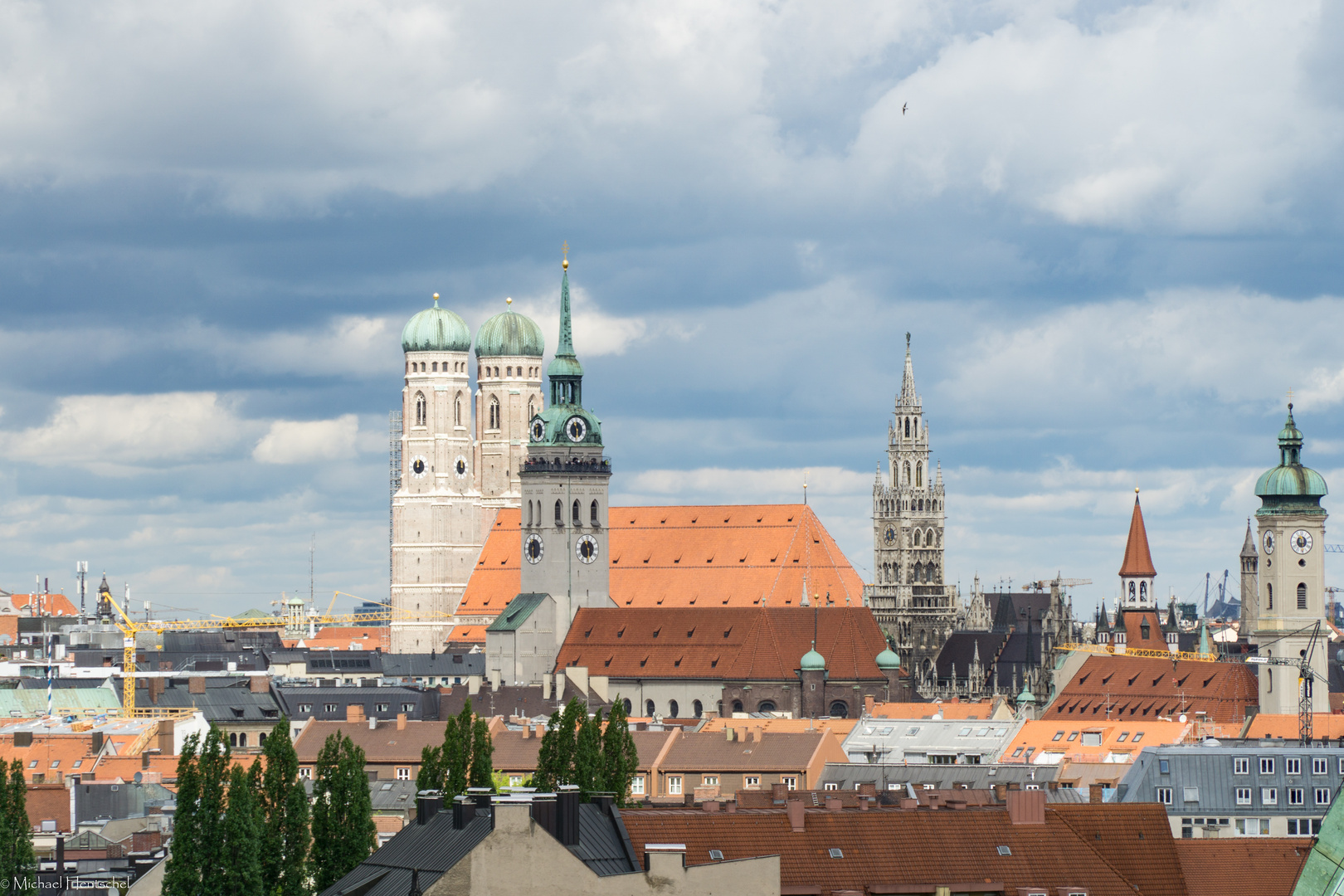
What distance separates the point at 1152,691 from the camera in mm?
165000

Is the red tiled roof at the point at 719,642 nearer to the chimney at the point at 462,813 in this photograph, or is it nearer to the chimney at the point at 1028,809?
the chimney at the point at 1028,809

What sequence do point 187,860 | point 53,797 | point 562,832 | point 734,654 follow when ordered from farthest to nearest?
point 734,654, point 53,797, point 187,860, point 562,832

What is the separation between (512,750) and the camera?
13025 cm

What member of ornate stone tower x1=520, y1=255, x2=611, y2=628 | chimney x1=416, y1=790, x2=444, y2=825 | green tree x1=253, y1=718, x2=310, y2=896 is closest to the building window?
green tree x1=253, y1=718, x2=310, y2=896

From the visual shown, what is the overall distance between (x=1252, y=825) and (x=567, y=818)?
4848 centimetres

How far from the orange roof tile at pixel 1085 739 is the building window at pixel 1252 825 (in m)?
27.9

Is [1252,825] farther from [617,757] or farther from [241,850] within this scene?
[241,850]

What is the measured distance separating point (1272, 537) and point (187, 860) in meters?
107

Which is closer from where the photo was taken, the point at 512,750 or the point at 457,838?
the point at 457,838

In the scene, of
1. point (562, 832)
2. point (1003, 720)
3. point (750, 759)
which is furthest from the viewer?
point (1003, 720)

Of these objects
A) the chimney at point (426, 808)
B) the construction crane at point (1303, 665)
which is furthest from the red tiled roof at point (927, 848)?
the construction crane at point (1303, 665)

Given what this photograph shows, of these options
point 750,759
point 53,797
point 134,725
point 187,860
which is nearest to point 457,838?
point 187,860

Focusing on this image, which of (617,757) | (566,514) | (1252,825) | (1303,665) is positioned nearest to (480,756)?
(617,757)

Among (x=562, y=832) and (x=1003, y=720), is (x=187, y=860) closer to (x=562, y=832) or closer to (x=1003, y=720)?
(x=562, y=832)
